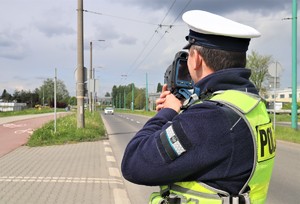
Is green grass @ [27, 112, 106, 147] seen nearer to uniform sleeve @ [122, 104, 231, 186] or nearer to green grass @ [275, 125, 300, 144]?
green grass @ [275, 125, 300, 144]

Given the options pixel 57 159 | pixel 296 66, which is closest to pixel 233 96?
pixel 57 159

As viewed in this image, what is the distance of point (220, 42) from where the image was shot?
1679 millimetres

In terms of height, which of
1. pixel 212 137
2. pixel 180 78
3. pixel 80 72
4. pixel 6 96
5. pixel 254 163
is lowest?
pixel 254 163

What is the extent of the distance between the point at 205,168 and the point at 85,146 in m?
12.3

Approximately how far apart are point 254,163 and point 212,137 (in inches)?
8.6

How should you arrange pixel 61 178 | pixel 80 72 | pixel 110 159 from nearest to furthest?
pixel 61 178, pixel 110 159, pixel 80 72

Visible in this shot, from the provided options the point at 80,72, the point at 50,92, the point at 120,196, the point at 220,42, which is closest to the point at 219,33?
the point at 220,42

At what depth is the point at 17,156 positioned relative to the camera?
11.1 meters

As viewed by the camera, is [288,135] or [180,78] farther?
[288,135]

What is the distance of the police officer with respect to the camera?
1535mm

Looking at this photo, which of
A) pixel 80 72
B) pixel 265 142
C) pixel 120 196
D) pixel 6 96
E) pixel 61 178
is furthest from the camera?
pixel 6 96

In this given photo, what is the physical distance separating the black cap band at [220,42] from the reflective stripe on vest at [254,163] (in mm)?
198

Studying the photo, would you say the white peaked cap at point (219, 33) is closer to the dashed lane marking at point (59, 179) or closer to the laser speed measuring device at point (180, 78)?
the laser speed measuring device at point (180, 78)

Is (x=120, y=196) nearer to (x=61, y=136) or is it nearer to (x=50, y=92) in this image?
(x=61, y=136)
